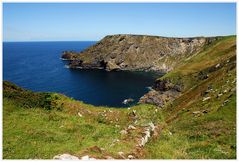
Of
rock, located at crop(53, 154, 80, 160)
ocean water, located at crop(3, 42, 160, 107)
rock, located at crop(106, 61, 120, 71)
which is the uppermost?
rock, located at crop(53, 154, 80, 160)

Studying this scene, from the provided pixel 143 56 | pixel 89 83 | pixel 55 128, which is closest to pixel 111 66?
pixel 143 56

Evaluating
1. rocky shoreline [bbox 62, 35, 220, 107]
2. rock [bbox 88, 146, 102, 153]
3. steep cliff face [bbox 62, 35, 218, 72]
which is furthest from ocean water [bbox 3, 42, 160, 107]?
rock [bbox 88, 146, 102, 153]

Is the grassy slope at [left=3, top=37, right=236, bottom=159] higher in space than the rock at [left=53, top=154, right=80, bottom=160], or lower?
lower

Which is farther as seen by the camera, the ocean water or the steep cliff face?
the steep cliff face

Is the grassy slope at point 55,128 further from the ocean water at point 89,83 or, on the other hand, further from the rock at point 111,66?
the rock at point 111,66

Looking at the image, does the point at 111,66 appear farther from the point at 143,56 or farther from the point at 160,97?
the point at 160,97

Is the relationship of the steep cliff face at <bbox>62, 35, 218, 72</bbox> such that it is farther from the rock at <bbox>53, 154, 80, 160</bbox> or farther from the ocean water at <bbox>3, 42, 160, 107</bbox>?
the rock at <bbox>53, 154, 80, 160</bbox>

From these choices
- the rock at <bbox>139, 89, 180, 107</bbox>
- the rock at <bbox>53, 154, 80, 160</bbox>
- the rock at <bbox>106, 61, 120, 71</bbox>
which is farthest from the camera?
the rock at <bbox>106, 61, 120, 71</bbox>

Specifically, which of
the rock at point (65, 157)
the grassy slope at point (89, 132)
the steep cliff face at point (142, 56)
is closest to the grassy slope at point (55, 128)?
the grassy slope at point (89, 132)

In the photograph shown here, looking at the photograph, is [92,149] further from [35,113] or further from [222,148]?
[35,113]

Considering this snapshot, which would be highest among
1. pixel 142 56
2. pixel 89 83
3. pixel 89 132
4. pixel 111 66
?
pixel 89 132

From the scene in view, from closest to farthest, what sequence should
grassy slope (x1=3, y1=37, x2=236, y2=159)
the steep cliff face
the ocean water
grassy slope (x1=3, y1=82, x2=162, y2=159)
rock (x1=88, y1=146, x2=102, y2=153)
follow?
rock (x1=88, y1=146, x2=102, y2=153), grassy slope (x1=3, y1=82, x2=162, y2=159), grassy slope (x1=3, y1=37, x2=236, y2=159), the ocean water, the steep cliff face
